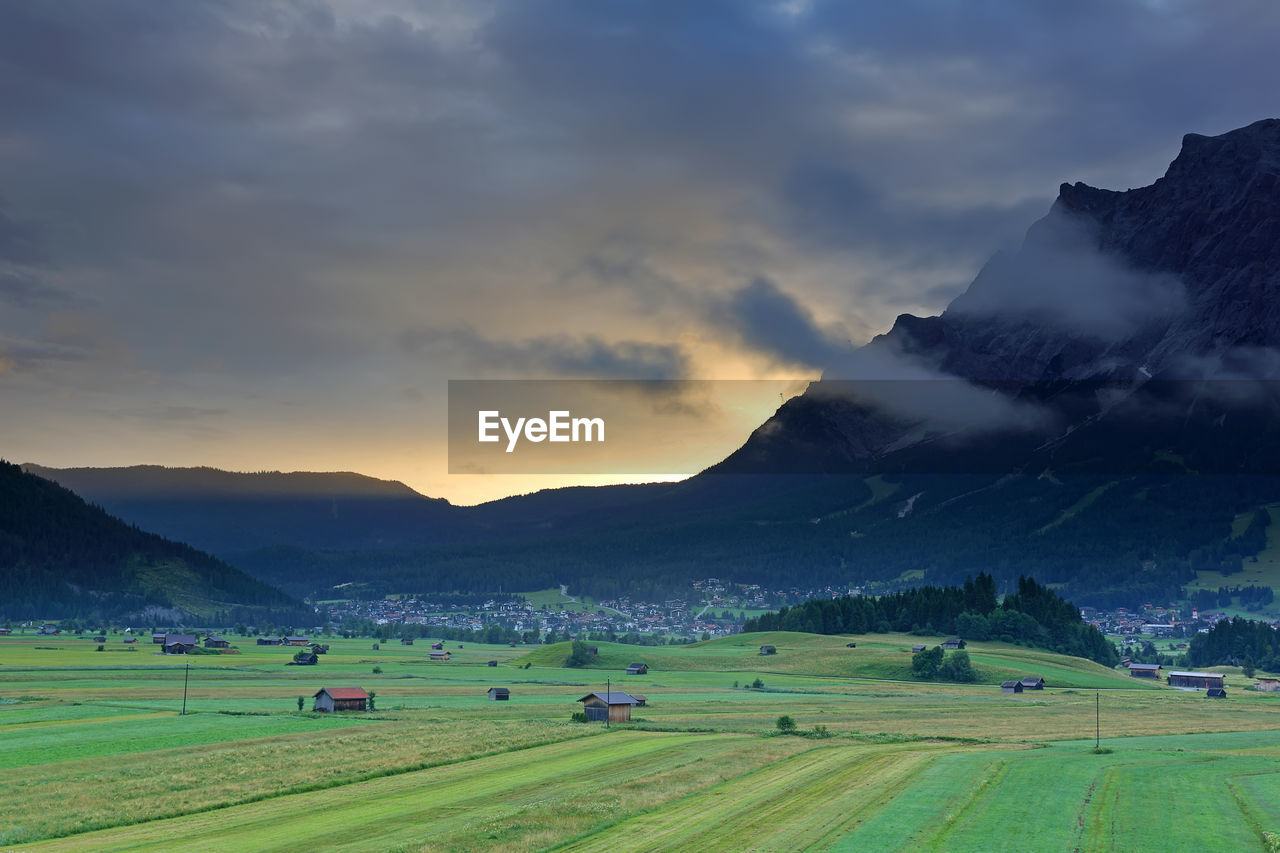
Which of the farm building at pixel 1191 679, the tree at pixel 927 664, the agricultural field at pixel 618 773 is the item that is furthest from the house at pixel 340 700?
the farm building at pixel 1191 679

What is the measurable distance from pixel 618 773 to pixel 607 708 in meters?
34.3

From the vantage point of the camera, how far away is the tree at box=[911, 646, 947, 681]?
17300 centimetres

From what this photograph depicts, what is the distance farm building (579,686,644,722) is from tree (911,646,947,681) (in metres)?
82.4

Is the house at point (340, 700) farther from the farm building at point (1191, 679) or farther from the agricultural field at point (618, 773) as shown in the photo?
the farm building at point (1191, 679)

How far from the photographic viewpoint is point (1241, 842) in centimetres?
4950

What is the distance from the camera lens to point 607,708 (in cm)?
10131

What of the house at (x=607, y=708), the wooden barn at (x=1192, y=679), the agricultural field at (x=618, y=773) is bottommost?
the wooden barn at (x=1192, y=679)

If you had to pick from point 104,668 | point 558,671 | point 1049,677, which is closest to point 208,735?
point 104,668

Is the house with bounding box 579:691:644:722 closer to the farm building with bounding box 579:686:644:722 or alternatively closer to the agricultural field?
the farm building with bounding box 579:686:644:722

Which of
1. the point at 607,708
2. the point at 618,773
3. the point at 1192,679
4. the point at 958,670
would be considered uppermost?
the point at 607,708

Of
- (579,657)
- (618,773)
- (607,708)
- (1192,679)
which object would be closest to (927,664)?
(1192,679)

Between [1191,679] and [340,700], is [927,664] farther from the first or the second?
A: [340,700]

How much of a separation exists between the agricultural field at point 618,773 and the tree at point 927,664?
119ft

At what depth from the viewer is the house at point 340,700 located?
109 meters
